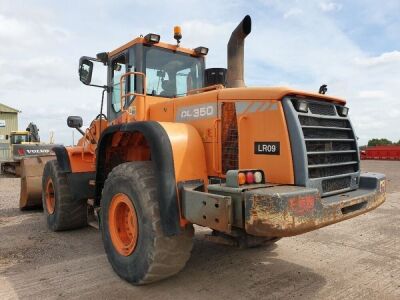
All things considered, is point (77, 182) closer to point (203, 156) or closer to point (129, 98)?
point (129, 98)

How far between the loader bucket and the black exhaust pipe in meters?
5.12

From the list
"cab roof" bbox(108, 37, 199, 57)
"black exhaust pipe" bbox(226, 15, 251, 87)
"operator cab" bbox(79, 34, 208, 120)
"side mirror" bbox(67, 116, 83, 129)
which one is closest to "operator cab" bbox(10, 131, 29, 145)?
"side mirror" bbox(67, 116, 83, 129)

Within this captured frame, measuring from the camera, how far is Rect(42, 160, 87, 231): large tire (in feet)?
20.4

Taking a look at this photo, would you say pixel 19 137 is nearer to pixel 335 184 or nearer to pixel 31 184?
pixel 31 184

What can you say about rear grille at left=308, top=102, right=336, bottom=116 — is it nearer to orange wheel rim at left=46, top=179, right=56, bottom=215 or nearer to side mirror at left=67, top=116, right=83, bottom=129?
side mirror at left=67, top=116, right=83, bottom=129

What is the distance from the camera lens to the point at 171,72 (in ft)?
17.8

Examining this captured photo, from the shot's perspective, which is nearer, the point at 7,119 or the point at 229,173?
the point at 229,173

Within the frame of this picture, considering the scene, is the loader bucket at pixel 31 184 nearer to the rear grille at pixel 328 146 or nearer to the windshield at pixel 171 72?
the windshield at pixel 171 72

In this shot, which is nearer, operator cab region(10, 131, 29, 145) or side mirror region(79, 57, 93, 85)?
side mirror region(79, 57, 93, 85)

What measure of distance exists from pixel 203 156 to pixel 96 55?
2772 millimetres

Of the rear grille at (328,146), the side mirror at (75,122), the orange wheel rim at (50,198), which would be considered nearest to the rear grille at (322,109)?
the rear grille at (328,146)

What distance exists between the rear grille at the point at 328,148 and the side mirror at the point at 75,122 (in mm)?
3873

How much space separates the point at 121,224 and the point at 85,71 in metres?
2.21

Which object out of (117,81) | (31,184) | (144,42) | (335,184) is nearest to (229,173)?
(335,184)
